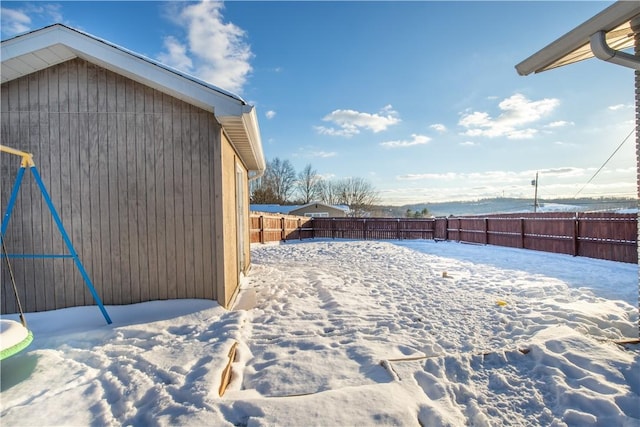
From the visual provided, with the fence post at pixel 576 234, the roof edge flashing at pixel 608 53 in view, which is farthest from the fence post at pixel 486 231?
the roof edge flashing at pixel 608 53

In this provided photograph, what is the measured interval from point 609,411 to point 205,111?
14.4 feet

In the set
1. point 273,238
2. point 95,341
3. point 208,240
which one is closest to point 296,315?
point 208,240

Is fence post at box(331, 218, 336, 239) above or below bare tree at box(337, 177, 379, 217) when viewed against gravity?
below

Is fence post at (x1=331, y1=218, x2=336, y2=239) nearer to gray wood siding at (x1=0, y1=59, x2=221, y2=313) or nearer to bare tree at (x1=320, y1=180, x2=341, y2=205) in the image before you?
gray wood siding at (x1=0, y1=59, x2=221, y2=313)

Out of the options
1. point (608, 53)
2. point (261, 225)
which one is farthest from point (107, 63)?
point (261, 225)

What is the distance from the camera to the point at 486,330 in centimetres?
338

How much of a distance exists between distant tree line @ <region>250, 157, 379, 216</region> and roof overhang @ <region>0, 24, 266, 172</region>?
34981 millimetres

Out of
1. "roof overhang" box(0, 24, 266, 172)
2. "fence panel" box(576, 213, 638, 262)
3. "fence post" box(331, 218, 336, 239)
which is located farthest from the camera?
"fence post" box(331, 218, 336, 239)

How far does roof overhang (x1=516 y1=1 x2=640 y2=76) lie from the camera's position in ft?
7.82

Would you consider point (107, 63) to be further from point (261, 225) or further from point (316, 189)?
point (316, 189)

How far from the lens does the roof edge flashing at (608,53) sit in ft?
8.26

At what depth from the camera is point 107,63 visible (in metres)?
3.49

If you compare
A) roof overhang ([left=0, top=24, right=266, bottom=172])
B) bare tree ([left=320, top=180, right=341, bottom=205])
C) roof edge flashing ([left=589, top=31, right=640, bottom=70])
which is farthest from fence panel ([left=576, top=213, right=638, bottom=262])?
bare tree ([left=320, top=180, right=341, bottom=205])

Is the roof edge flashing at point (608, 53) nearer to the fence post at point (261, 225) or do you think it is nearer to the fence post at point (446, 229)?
the fence post at point (261, 225)
